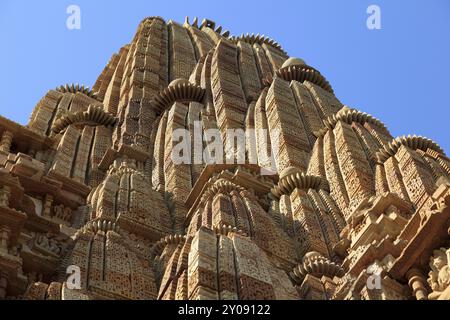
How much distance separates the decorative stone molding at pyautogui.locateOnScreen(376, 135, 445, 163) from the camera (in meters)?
37.8

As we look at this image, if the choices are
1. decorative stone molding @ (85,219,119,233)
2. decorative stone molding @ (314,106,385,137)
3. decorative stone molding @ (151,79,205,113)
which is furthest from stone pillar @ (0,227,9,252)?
decorative stone molding @ (151,79,205,113)

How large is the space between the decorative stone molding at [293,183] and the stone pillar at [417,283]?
50.7 ft

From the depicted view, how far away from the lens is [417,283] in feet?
67.1

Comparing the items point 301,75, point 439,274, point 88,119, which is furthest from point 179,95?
point 439,274

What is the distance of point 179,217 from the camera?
3616 cm

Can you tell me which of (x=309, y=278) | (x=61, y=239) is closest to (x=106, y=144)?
(x=61, y=239)

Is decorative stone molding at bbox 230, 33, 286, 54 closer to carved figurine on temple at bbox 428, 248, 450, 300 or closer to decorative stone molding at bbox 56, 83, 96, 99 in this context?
decorative stone molding at bbox 56, 83, 96, 99

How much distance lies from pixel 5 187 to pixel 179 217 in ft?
28.0

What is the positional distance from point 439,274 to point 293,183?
1628 cm

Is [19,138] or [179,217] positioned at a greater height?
[19,138]

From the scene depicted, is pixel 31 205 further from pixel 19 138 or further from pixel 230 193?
pixel 19 138

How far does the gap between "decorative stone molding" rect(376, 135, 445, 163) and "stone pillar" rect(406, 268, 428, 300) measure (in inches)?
675

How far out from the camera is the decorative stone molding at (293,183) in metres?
36.2
